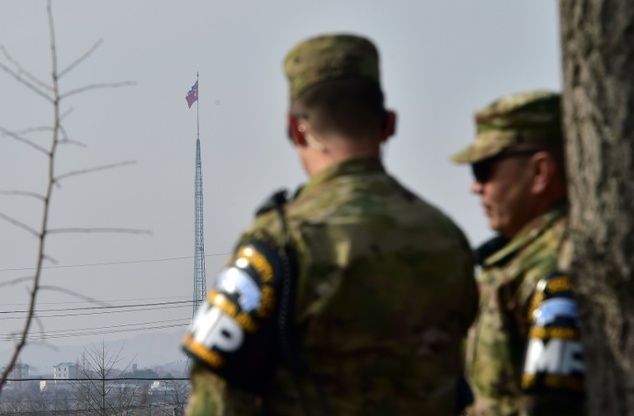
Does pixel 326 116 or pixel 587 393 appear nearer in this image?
pixel 587 393

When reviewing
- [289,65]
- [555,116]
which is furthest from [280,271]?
[555,116]

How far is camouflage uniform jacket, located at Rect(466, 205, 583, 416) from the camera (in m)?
4.36

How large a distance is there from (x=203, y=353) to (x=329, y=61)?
0.88 m

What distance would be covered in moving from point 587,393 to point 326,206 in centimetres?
77

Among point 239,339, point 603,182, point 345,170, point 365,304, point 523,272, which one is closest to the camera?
point 603,182

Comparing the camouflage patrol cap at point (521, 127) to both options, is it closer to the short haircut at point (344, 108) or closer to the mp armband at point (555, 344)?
the mp armband at point (555, 344)

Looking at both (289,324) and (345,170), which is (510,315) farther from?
(289,324)

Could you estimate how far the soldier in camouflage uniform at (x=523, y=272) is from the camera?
13.6 feet

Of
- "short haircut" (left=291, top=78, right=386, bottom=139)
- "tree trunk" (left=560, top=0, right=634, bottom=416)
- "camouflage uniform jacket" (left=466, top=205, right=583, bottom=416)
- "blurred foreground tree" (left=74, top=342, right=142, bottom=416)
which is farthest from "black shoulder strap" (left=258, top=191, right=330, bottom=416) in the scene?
"blurred foreground tree" (left=74, top=342, right=142, bottom=416)

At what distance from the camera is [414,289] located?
387 cm

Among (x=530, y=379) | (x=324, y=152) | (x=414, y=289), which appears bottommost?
(x=530, y=379)

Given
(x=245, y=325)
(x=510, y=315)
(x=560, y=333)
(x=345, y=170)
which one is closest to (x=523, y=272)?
(x=510, y=315)

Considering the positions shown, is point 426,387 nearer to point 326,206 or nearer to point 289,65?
point 326,206

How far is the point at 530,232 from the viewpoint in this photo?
4.58m
